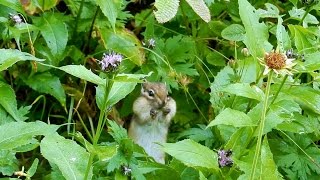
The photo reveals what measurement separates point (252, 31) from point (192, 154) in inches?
15.3

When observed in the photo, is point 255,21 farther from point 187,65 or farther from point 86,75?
point 187,65

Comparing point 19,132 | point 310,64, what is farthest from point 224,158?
point 19,132

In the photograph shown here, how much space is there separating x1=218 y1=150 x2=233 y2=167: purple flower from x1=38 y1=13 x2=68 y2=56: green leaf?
96 cm

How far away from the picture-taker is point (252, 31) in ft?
6.77

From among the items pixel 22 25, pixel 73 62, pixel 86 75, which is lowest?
pixel 73 62

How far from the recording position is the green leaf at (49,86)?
294 cm

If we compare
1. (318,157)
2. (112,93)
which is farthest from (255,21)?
(318,157)

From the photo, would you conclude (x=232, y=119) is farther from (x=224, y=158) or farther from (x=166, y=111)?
(x=166, y=111)

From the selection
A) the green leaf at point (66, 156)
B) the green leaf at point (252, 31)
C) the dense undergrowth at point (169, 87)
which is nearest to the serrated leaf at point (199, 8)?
the dense undergrowth at point (169, 87)

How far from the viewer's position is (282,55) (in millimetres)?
1762

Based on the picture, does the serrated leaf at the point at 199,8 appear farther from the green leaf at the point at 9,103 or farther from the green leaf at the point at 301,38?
the green leaf at the point at 9,103

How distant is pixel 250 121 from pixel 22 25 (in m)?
1.11

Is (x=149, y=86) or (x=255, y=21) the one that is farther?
(x=149, y=86)

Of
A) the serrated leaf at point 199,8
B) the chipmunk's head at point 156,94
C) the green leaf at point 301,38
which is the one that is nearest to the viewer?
the serrated leaf at point 199,8
